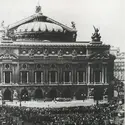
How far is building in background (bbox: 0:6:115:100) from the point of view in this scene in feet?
39.6

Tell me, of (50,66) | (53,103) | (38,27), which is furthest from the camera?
A: (38,27)

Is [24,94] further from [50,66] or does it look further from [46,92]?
[50,66]

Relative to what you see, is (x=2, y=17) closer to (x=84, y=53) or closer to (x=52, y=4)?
(x=52, y=4)

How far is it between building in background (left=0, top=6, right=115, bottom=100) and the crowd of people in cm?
194

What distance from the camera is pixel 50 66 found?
40.7 feet

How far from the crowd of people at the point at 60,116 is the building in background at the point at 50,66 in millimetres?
1939

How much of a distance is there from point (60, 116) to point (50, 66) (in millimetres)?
3052

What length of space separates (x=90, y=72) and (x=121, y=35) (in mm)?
3668

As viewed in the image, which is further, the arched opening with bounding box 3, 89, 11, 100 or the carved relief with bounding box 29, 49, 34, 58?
the carved relief with bounding box 29, 49, 34, 58

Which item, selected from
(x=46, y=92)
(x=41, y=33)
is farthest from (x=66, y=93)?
(x=41, y=33)

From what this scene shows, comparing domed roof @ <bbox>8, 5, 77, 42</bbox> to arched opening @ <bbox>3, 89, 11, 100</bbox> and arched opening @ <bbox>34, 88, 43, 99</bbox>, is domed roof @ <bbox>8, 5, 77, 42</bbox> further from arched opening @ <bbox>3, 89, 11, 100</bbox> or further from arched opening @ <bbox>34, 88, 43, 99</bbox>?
arched opening @ <bbox>3, 89, 11, 100</bbox>

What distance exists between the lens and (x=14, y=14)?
904 centimetres

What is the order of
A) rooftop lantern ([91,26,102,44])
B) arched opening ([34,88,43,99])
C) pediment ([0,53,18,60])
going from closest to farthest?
rooftop lantern ([91,26,102,44])
pediment ([0,53,18,60])
arched opening ([34,88,43,99])

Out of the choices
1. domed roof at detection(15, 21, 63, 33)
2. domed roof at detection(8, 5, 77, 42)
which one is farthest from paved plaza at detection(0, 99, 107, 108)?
domed roof at detection(15, 21, 63, 33)
